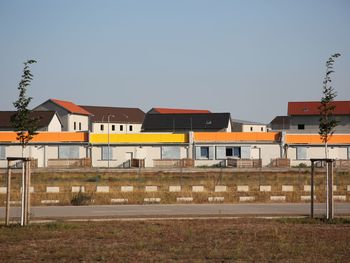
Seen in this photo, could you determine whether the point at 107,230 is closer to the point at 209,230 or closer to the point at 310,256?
the point at 209,230

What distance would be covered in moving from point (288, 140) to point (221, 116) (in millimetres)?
23835

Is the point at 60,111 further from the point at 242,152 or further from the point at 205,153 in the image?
the point at 242,152

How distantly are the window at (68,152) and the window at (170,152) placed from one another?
860 cm

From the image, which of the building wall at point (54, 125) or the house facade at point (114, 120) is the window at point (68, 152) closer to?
the building wall at point (54, 125)

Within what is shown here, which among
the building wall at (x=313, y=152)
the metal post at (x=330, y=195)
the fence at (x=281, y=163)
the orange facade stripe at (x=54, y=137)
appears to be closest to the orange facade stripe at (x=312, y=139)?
the building wall at (x=313, y=152)

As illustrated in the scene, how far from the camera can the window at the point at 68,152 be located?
5820cm

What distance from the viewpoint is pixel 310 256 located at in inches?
472

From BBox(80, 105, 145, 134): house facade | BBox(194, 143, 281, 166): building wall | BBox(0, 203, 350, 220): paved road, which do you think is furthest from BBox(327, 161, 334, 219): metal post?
BBox(80, 105, 145, 134): house facade

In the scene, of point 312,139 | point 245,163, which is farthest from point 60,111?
point 312,139

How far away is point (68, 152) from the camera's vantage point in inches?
2298

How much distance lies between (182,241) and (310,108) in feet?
225

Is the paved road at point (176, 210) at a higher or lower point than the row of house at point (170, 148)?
lower

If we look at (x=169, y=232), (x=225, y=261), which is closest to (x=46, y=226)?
(x=169, y=232)

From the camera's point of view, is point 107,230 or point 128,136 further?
point 128,136
